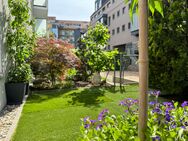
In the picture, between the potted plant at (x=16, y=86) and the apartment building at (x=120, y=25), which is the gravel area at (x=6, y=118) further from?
the apartment building at (x=120, y=25)

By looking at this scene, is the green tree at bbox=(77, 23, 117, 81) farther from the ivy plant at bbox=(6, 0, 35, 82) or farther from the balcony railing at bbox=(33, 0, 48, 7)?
the balcony railing at bbox=(33, 0, 48, 7)

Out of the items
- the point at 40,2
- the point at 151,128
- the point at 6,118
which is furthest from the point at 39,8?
the point at 151,128

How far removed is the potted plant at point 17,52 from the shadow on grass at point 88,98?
1.66m

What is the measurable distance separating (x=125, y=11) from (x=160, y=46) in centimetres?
→ 2246

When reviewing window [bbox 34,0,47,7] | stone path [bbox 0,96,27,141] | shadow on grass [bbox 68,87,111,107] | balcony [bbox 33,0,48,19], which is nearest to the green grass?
shadow on grass [bbox 68,87,111,107]

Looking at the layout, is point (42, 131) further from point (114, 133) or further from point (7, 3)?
point (7, 3)

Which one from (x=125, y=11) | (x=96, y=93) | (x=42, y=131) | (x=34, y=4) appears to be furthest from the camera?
(x=125, y=11)

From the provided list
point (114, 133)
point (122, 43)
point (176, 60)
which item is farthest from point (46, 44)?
point (122, 43)

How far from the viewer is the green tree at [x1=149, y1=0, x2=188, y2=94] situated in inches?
253

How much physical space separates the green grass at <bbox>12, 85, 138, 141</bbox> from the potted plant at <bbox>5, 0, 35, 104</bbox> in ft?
1.79

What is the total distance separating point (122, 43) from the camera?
29000 millimetres

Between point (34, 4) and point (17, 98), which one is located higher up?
point (34, 4)

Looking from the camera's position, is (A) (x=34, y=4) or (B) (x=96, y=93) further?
(A) (x=34, y=4)

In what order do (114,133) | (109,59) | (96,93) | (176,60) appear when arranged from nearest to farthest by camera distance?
(114,133), (176,60), (96,93), (109,59)
